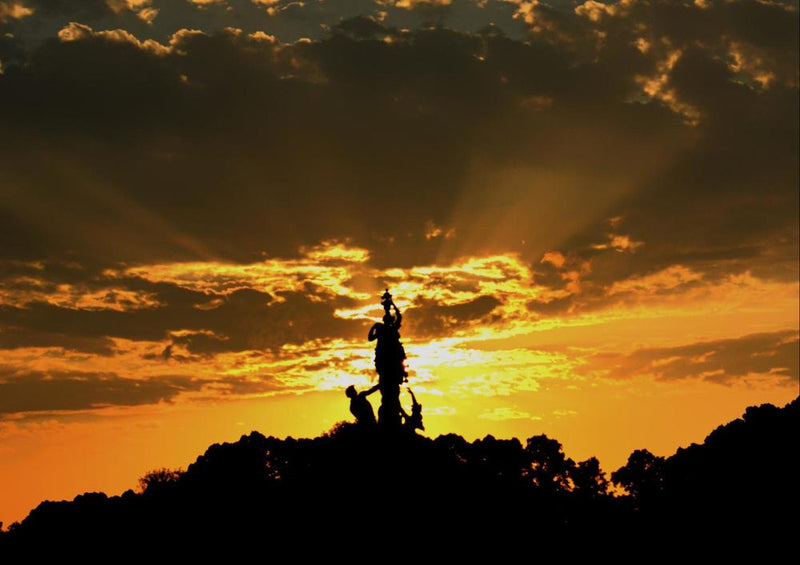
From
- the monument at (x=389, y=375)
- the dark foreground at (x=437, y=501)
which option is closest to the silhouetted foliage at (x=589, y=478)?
the dark foreground at (x=437, y=501)

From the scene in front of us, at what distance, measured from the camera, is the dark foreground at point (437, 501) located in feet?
122

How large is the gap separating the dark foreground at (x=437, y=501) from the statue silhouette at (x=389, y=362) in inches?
42.3

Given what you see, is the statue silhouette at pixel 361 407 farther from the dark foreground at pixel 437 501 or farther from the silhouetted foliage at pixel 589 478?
the silhouetted foliage at pixel 589 478

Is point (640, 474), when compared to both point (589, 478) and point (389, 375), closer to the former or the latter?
point (589, 478)

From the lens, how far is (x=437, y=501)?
38.4m

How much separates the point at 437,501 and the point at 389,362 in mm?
5388

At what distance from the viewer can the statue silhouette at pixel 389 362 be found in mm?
38094

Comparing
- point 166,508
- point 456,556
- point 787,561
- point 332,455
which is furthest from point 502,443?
point 456,556

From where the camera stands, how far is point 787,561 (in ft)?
167

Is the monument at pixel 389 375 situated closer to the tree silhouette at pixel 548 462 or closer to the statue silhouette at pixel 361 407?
the statue silhouette at pixel 361 407

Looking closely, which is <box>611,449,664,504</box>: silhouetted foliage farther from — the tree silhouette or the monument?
the monument

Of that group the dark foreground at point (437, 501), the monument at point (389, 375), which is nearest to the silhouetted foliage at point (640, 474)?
the dark foreground at point (437, 501)

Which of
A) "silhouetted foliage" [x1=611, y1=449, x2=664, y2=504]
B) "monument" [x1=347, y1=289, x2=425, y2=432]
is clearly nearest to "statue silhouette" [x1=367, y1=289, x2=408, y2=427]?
"monument" [x1=347, y1=289, x2=425, y2=432]

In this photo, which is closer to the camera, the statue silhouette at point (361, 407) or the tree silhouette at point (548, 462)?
the statue silhouette at point (361, 407)
